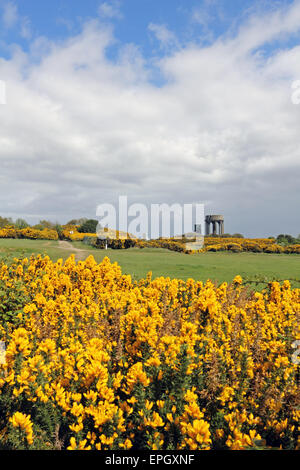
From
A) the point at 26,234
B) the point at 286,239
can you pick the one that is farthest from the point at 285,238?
the point at 26,234

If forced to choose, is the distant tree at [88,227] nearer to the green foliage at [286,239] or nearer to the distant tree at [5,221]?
the distant tree at [5,221]

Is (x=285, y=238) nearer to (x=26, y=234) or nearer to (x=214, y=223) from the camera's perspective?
(x=214, y=223)

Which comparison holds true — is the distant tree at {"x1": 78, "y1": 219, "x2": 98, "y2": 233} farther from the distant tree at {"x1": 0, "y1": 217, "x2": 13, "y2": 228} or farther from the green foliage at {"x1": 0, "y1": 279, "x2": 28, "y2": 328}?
the green foliage at {"x1": 0, "y1": 279, "x2": 28, "y2": 328}

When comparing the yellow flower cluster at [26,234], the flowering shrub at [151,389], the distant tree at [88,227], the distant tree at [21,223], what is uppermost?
the distant tree at [21,223]

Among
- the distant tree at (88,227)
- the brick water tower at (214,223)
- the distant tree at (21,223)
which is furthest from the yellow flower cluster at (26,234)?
the brick water tower at (214,223)

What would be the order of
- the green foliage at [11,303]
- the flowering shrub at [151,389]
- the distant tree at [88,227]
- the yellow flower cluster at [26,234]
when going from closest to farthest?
the flowering shrub at [151,389], the green foliage at [11,303], the yellow flower cluster at [26,234], the distant tree at [88,227]

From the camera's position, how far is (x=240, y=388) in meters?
3.49

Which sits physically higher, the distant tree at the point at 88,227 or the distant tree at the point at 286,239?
the distant tree at the point at 88,227

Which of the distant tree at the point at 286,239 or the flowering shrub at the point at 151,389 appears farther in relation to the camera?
the distant tree at the point at 286,239

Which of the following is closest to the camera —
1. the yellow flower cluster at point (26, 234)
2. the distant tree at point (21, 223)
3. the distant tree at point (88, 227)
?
the yellow flower cluster at point (26, 234)

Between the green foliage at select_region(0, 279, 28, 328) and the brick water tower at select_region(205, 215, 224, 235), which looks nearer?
the green foliage at select_region(0, 279, 28, 328)

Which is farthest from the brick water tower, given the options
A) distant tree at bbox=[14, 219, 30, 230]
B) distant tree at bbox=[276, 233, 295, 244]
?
distant tree at bbox=[14, 219, 30, 230]
